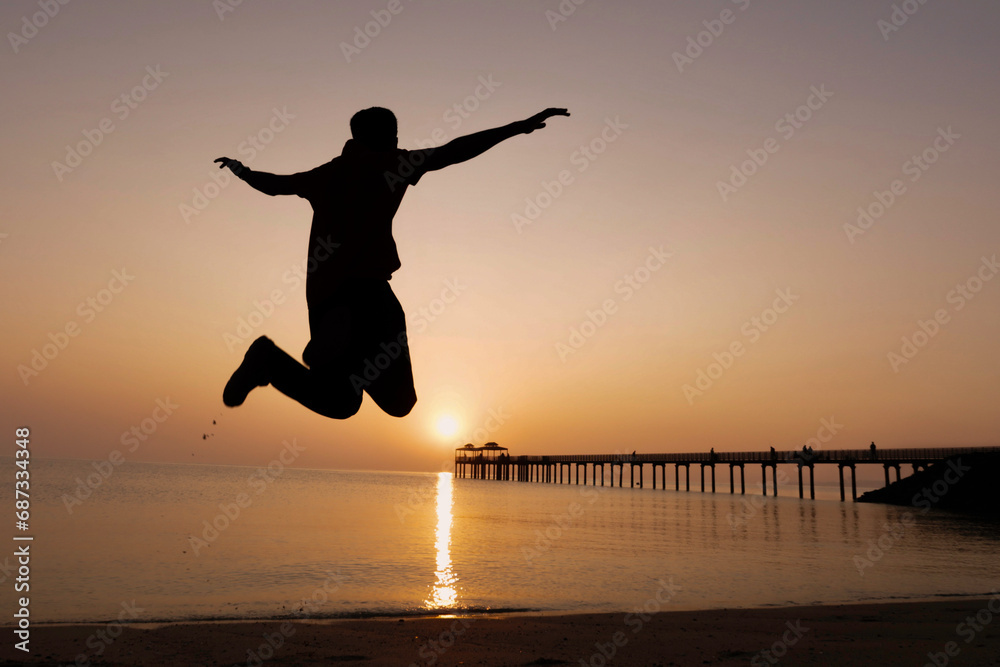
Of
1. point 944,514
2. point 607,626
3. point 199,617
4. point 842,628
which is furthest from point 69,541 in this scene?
point 944,514

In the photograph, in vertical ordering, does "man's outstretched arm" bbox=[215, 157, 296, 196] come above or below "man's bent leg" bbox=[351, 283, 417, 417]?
above

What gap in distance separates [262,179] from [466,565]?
734 inches

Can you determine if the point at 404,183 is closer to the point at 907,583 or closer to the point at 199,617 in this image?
the point at 199,617

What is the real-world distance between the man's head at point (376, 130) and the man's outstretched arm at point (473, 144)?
192mm

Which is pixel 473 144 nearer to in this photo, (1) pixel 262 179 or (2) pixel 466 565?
(1) pixel 262 179

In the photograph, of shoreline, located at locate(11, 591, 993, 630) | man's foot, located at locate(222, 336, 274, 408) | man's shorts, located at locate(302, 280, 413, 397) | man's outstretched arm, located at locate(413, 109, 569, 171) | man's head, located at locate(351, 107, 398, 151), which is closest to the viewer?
man's foot, located at locate(222, 336, 274, 408)

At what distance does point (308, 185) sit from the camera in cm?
269

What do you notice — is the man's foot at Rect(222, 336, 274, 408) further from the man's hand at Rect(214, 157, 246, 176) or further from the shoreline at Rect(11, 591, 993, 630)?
the shoreline at Rect(11, 591, 993, 630)

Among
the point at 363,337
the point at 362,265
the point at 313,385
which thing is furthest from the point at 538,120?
the point at 313,385

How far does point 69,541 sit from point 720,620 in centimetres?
2237

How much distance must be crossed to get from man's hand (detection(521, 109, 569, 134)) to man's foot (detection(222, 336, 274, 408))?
122 centimetres

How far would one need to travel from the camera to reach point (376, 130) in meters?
2.72

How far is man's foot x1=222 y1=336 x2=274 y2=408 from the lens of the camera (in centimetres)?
233

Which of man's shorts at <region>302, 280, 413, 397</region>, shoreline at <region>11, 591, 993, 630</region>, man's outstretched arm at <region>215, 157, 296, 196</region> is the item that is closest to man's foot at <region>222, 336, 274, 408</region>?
man's shorts at <region>302, 280, 413, 397</region>
